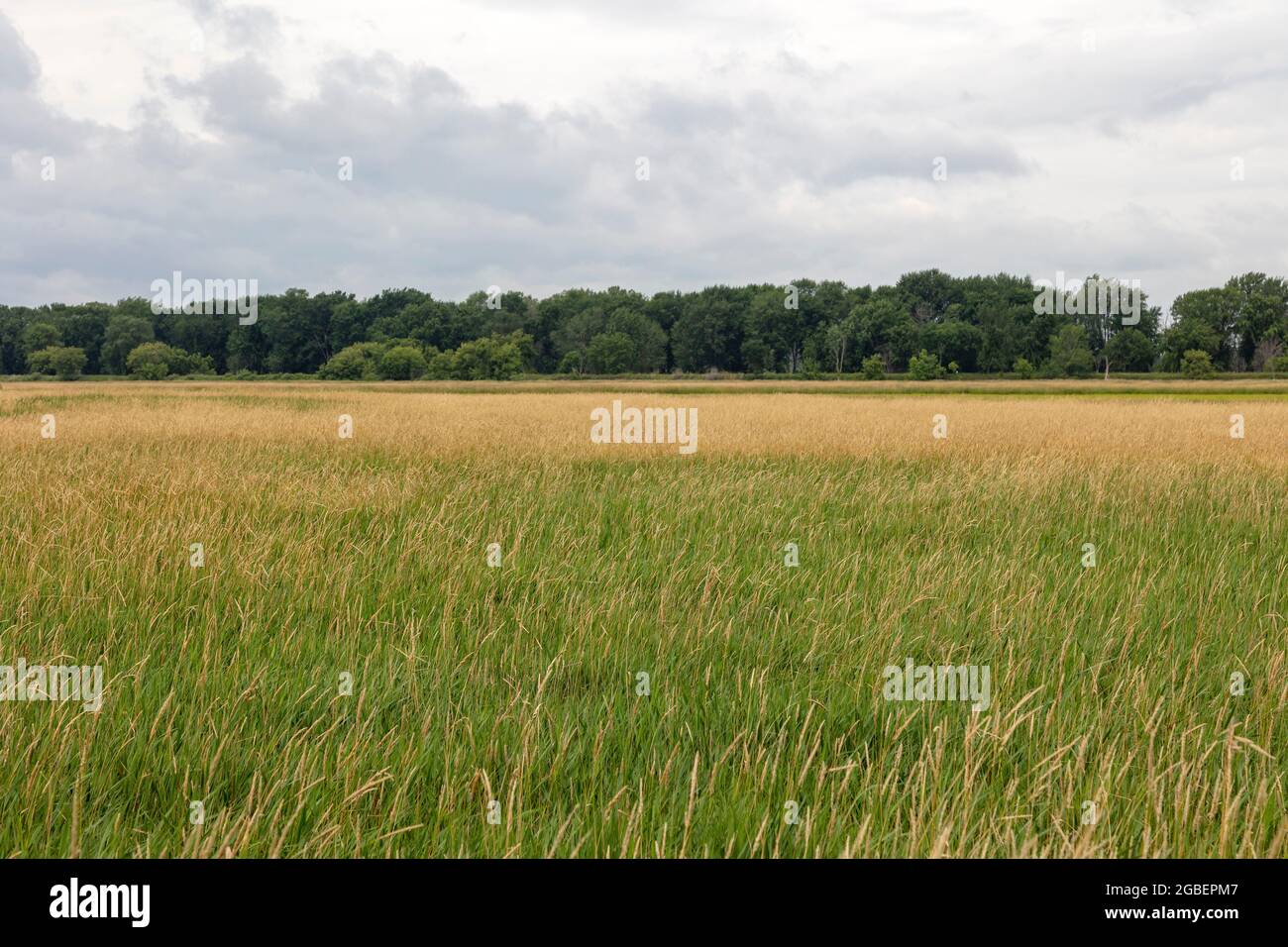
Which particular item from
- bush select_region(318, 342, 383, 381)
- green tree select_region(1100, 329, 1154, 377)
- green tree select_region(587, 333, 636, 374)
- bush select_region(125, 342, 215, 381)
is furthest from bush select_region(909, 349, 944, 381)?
bush select_region(125, 342, 215, 381)

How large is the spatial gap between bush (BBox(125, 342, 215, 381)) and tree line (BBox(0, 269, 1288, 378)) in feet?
0.80

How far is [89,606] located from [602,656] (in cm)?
346

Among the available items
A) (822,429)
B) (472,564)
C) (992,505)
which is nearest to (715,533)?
(472,564)

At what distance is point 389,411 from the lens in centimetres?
2642

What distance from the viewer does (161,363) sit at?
108438 mm

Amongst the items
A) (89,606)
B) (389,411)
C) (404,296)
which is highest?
(404,296)

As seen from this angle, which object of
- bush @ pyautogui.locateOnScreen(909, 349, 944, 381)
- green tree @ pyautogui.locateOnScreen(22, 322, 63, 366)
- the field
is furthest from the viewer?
green tree @ pyautogui.locateOnScreen(22, 322, 63, 366)

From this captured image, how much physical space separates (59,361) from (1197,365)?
494 ft

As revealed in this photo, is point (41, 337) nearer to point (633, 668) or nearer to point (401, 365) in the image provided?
point (401, 365)

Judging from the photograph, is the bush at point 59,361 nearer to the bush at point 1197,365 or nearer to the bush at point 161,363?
the bush at point 161,363

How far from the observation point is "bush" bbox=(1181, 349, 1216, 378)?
98.8 metres

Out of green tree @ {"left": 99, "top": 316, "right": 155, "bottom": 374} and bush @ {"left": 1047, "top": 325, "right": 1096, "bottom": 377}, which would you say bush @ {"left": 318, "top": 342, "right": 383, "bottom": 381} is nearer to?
green tree @ {"left": 99, "top": 316, "right": 155, "bottom": 374}

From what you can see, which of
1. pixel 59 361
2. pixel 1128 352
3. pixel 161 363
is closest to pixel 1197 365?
pixel 1128 352
